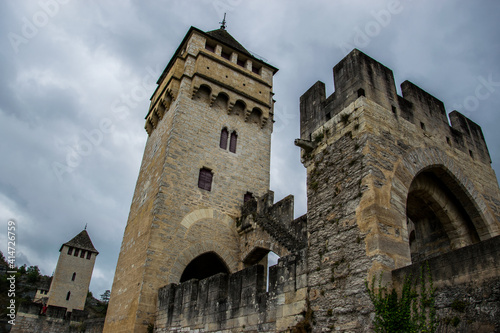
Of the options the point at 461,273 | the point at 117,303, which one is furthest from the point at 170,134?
the point at 461,273

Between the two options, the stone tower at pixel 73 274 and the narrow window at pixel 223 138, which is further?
the stone tower at pixel 73 274

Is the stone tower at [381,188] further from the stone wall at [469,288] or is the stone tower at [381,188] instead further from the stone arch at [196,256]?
the stone arch at [196,256]

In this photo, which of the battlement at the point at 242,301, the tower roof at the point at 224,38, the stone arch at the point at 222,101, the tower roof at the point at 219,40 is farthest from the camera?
the tower roof at the point at 224,38

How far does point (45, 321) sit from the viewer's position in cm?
1716

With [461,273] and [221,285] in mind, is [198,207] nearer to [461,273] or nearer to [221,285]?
[221,285]

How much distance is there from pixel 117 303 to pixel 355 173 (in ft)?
30.3

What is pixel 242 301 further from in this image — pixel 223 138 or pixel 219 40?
pixel 219 40

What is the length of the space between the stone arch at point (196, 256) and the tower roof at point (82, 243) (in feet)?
94.8

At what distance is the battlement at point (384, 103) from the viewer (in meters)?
6.35

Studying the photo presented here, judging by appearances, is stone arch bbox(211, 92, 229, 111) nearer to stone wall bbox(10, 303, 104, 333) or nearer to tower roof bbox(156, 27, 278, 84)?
tower roof bbox(156, 27, 278, 84)

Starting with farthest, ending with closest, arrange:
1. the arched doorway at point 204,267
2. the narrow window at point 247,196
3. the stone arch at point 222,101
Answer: the stone arch at point 222,101 < the narrow window at point 247,196 < the arched doorway at point 204,267

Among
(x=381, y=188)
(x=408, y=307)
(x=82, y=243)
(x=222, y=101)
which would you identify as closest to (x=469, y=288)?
(x=408, y=307)

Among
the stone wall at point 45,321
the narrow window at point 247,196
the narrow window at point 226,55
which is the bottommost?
the stone wall at point 45,321

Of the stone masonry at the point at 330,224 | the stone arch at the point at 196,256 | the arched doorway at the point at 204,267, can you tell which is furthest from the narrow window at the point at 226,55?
the arched doorway at the point at 204,267
